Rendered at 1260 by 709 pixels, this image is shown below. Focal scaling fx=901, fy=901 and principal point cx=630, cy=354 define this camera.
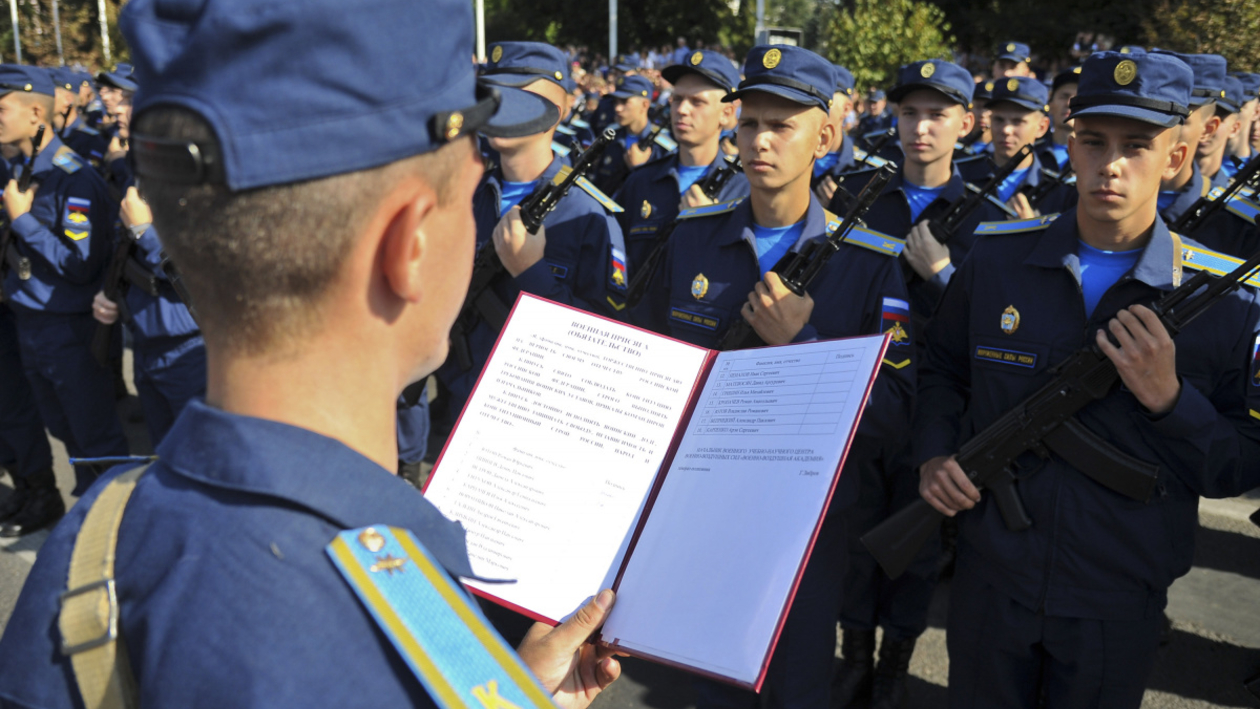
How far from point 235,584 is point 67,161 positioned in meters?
4.89

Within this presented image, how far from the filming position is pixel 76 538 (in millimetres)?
849

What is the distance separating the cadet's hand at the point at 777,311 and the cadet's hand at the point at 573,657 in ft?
4.39

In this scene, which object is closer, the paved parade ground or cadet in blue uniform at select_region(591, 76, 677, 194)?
the paved parade ground

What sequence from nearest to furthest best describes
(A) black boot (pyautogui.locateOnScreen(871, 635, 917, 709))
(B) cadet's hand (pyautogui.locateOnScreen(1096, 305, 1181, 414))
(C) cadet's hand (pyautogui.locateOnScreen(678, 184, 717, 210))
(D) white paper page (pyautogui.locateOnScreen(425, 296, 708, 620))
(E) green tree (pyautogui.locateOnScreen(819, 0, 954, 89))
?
(D) white paper page (pyautogui.locateOnScreen(425, 296, 708, 620)) → (B) cadet's hand (pyautogui.locateOnScreen(1096, 305, 1181, 414)) → (A) black boot (pyautogui.locateOnScreen(871, 635, 917, 709)) → (C) cadet's hand (pyautogui.locateOnScreen(678, 184, 717, 210)) → (E) green tree (pyautogui.locateOnScreen(819, 0, 954, 89))

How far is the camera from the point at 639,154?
26.1ft

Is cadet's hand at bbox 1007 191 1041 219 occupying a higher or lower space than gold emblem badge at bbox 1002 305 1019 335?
higher

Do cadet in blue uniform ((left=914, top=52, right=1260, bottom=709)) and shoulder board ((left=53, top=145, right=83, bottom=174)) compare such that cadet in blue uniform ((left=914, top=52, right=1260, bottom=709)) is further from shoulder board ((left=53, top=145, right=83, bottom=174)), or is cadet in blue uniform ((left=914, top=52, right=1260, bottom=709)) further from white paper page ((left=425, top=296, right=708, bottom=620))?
shoulder board ((left=53, top=145, right=83, bottom=174))

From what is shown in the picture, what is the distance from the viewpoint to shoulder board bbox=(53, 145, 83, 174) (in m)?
4.68

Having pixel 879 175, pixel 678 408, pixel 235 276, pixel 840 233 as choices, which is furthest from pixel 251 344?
pixel 879 175

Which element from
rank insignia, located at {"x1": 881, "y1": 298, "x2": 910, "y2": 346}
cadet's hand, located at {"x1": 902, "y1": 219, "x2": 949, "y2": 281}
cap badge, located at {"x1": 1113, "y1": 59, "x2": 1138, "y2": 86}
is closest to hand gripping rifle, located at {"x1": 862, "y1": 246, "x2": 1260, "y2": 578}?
rank insignia, located at {"x1": 881, "y1": 298, "x2": 910, "y2": 346}

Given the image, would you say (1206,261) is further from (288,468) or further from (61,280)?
(61,280)

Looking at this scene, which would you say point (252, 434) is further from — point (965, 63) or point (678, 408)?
point (965, 63)

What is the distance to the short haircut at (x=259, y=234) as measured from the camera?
81 cm

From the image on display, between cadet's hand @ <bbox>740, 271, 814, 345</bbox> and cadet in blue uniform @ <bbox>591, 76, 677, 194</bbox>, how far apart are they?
5.48 m
